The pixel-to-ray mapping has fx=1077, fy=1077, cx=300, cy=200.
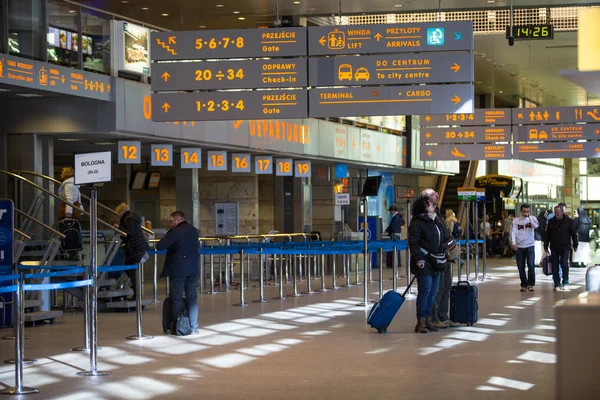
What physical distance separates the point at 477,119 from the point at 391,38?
1163 centimetres

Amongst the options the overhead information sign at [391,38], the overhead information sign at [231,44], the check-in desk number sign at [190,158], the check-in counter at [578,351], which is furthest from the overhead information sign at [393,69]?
the check-in counter at [578,351]

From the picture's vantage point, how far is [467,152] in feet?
93.0

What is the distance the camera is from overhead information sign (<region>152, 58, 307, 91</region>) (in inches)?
680

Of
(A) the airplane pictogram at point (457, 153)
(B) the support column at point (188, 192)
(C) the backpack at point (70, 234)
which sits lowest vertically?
(C) the backpack at point (70, 234)

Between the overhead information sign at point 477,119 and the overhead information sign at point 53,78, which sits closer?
the overhead information sign at point 53,78

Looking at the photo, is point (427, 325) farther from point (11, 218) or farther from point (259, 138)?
point (259, 138)

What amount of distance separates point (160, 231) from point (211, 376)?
48.3ft

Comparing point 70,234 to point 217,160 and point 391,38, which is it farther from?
point 217,160

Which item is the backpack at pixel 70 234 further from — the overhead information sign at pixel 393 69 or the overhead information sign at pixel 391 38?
the overhead information sign at pixel 391 38

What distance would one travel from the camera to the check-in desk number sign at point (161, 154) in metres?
20.7

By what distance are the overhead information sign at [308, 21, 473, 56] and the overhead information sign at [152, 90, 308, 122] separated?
844mm

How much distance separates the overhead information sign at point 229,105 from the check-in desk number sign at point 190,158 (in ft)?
13.0

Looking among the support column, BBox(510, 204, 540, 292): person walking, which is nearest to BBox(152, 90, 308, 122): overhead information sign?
BBox(510, 204, 540, 292): person walking

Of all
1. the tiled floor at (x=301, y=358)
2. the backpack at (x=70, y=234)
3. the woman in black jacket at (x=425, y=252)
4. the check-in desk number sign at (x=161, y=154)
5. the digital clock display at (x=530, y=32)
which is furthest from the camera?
the digital clock display at (x=530, y=32)
